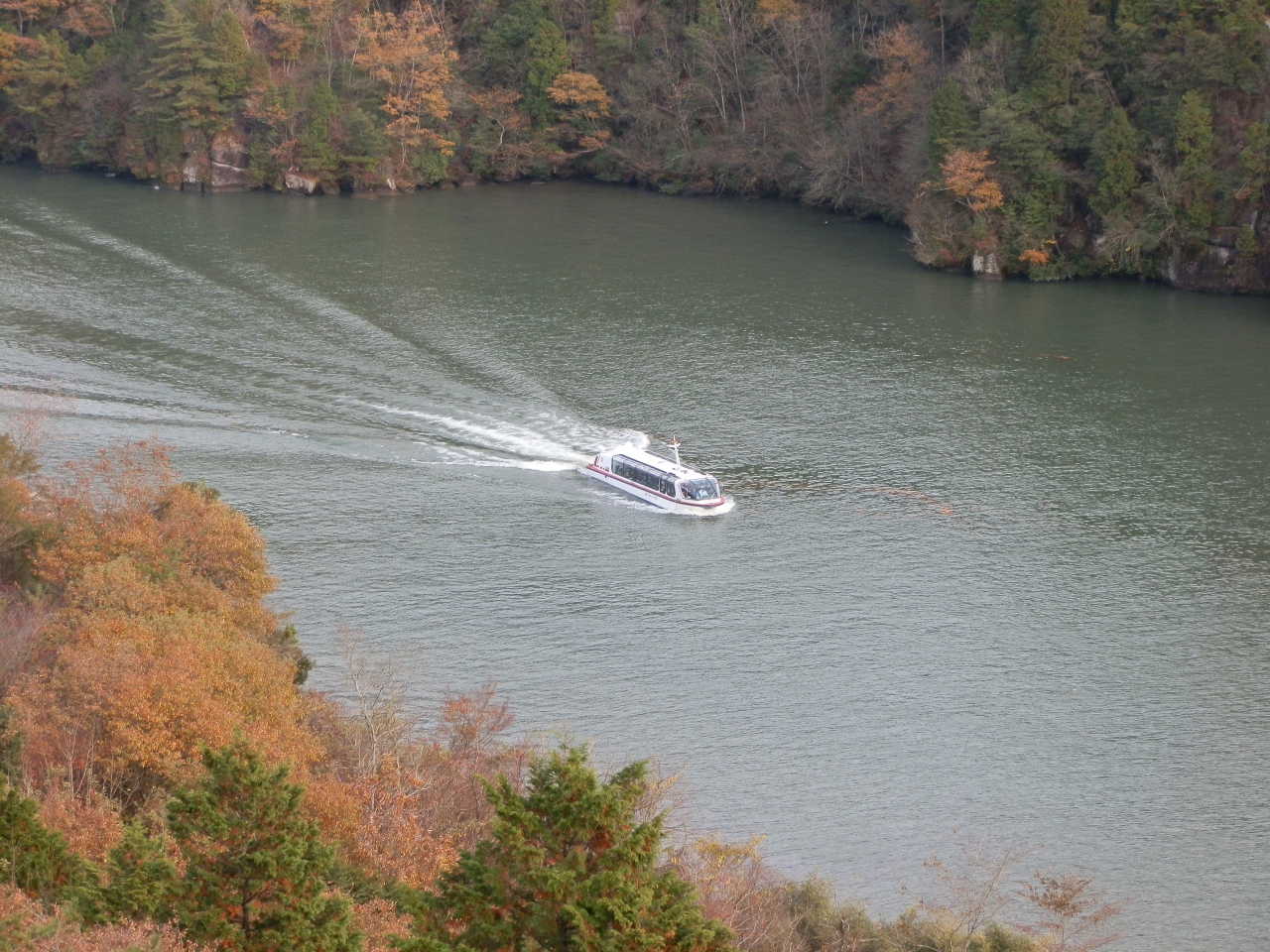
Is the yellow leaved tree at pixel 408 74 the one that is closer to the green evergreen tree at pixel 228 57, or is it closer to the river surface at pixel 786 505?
the green evergreen tree at pixel 228 57

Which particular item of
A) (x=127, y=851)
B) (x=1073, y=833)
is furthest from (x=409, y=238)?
(x=127, y=851)

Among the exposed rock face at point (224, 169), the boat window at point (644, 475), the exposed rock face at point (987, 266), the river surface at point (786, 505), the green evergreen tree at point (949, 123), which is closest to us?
the river surface at point (786, 505)

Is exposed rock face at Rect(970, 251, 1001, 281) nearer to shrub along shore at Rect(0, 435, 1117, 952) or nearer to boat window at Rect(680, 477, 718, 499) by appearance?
boat window at Rect(680, 477, 718, 499)

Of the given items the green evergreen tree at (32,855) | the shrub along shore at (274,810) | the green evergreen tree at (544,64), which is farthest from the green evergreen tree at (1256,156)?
the green evergreen tree at (32,855)

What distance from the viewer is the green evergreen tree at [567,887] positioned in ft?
47.7

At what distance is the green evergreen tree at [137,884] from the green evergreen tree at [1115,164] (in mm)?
59337

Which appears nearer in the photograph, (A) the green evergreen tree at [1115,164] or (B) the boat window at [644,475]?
(B) the boat window at [644,475]

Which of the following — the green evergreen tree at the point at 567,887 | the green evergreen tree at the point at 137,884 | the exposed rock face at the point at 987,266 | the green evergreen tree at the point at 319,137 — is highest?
the green evergreen tree at the point at 319,137

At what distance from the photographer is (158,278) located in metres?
63.9

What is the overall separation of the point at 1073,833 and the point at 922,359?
29.4m

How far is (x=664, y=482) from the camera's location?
143ft

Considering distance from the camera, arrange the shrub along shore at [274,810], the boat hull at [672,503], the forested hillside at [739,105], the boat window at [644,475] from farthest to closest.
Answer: the forested hillside at [739,105] < the boat window at [644,475] < the boat hull at [672,503] < the shrub along shore at [274,810]

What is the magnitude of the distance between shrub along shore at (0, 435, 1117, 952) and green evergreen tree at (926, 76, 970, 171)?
44506 millimetres

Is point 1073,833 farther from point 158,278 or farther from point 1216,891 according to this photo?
point 158,278
